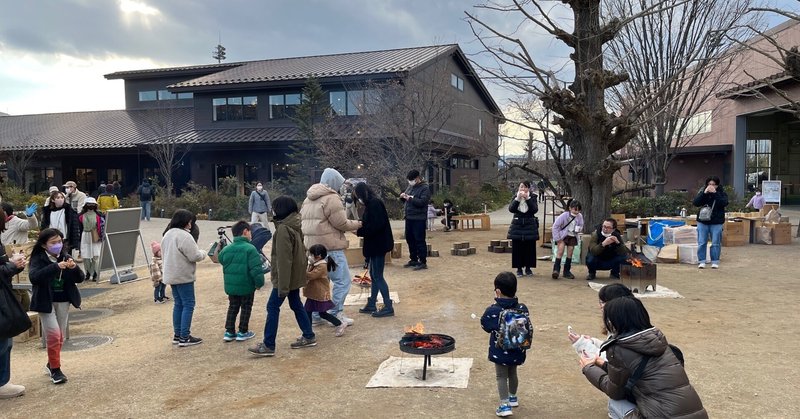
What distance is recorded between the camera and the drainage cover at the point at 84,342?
20.5ft

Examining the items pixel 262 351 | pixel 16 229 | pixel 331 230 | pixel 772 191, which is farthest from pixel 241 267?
pixel 772 191

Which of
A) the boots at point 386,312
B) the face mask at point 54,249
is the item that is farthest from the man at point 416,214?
the face mask at point 54,249

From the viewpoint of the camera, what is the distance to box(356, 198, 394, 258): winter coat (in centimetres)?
694

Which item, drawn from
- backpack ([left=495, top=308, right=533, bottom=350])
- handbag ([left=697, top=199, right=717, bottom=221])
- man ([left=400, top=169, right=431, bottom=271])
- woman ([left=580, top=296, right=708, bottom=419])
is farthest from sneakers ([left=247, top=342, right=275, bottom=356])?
handbag ([left=697, top=199, right=717, bottom=221])

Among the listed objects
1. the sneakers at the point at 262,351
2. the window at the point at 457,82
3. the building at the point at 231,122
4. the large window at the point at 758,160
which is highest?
the window at the point at 457,82

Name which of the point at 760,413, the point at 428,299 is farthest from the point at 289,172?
the point at 760,413

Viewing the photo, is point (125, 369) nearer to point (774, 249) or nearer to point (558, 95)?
point (558, 95)

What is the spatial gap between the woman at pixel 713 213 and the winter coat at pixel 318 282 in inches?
267

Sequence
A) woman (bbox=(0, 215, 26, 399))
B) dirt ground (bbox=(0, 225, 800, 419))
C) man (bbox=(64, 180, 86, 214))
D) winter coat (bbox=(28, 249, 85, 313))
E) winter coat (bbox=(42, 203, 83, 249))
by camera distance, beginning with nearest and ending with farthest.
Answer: dirt ground (bbox=(0, 225, 800, 419))
woman (bbox=(0, 215, 26, 399))
winter coat (bbox=(28, 249, 85, 313))
winter coat (bbox=(42, 203, 83, 249))
man (bbox=(64, 180, 86, 214))

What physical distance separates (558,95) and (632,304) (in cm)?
791

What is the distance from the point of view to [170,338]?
648 centimetres

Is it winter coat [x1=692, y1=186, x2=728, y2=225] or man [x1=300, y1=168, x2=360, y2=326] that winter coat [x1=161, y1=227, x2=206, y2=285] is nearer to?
man [x1=300, y1=168, x2=360, y2=326]

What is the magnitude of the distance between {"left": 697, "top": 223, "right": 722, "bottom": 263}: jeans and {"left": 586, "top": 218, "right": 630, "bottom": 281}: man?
1957mm

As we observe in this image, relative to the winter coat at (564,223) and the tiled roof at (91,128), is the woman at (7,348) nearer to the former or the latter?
the winter coat at (564,223)
